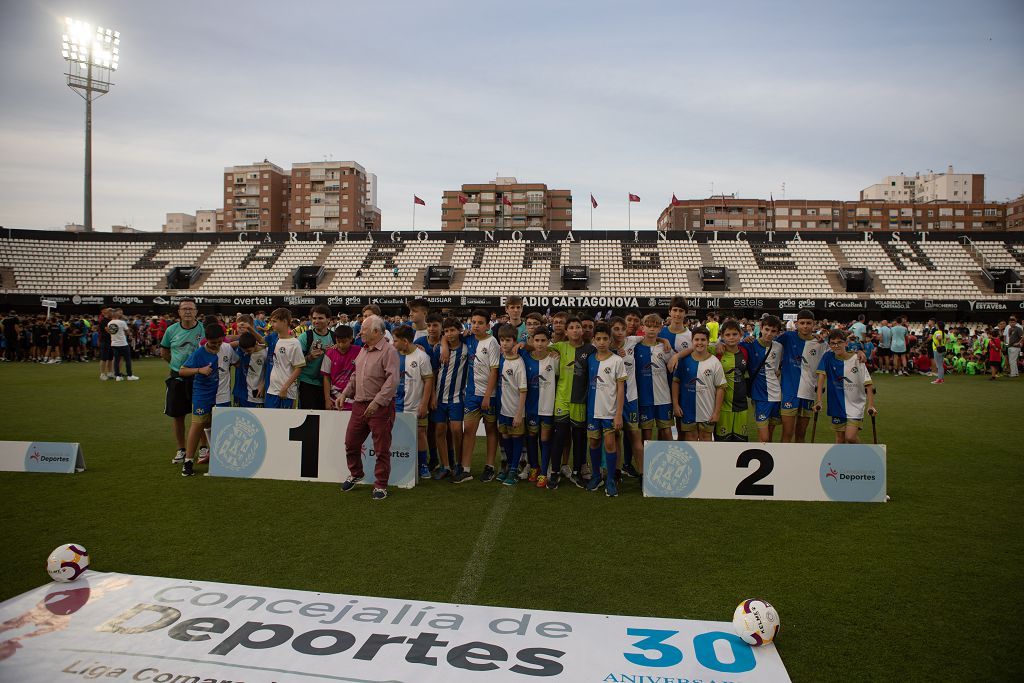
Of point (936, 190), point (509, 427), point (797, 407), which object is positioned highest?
point (936, 190)

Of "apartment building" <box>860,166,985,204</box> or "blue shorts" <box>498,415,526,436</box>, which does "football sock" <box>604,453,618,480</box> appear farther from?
"apartment building" <box>860,166,985,204</box>

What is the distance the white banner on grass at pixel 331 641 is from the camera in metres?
3.12

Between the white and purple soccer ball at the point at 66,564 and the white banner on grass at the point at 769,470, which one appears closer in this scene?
the white and purple soccer ball at the point at 66,564

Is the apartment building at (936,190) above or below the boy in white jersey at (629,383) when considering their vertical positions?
above

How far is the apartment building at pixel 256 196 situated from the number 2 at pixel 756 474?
9553 cm

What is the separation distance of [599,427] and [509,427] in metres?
1.05

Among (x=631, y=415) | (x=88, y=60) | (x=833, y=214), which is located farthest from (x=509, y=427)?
(x=833, y=214)

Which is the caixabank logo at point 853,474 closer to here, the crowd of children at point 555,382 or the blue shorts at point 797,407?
the crowd of children at point 555,382

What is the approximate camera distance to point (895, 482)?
22.3 ft

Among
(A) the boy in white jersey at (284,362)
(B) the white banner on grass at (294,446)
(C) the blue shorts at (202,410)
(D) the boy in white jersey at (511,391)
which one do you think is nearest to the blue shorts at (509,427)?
(D) the boy in white jersey at (511,391)

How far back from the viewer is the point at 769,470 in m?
6.12

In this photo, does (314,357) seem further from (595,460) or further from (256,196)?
(256,196)

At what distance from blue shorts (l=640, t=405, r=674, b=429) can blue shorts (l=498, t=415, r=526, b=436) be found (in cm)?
141

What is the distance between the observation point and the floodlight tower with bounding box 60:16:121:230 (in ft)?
107
